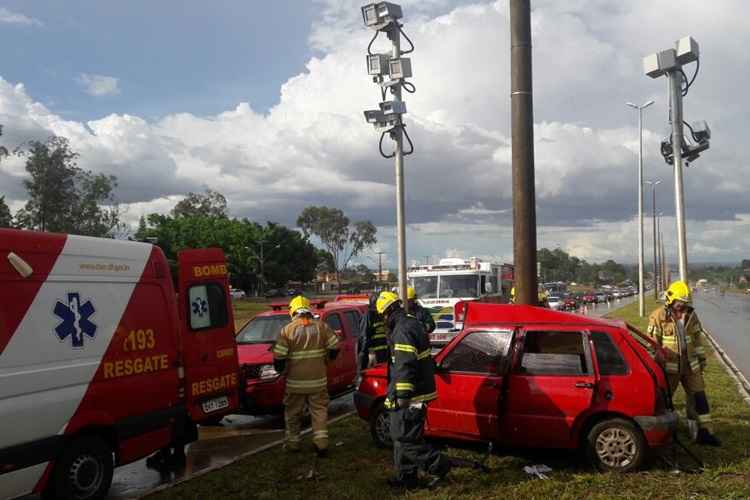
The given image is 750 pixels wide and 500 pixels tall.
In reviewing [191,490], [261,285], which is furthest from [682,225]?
[261,285]

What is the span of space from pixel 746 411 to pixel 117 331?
307 inches

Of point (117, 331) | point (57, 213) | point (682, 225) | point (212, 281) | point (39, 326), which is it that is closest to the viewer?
point (39, 326)

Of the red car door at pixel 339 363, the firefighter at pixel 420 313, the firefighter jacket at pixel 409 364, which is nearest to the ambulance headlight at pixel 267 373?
the red car door at pixel 339 363

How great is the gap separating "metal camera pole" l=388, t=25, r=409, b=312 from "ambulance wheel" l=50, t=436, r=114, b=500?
710 cm

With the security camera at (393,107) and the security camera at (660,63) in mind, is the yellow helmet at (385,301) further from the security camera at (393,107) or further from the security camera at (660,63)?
the security camera at (393,107)

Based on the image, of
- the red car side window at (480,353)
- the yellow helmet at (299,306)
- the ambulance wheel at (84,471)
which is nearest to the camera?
the ambulance wheel at (84,471)

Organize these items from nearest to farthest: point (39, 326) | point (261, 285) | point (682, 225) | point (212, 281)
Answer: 1. point (39, 326)
2. point (212, 281)
3. point (682, 225)
4. point (261, 285)

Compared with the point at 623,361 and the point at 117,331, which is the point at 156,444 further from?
the point at 623,361

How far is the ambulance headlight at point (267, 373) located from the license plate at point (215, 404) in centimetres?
123

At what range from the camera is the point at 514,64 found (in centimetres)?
771

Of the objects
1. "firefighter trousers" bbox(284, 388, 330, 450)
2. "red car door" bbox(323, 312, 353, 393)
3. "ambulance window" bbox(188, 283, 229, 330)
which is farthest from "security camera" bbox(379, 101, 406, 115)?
"firefighter trousers" bbox(284, 388, 330, 450)

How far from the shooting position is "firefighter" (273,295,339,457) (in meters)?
6.89

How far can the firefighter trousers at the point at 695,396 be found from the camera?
22.4ft

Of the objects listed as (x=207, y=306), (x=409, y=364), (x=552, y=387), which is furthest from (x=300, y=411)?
(x=552, y=387)
